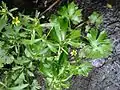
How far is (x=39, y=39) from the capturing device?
136 centimetres

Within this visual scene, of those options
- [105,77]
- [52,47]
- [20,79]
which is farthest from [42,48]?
[105,77]

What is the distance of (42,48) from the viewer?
4.49 feet

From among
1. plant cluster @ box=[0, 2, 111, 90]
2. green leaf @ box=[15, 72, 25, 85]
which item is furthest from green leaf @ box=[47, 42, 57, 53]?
green leaf @ box=[15, 72, 25, 85]

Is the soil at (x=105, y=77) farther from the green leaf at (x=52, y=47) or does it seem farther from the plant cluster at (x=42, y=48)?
the green leaf at (x=52, y=47)

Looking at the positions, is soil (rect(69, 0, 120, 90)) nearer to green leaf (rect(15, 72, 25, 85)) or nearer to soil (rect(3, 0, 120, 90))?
soil (rect(3, 0, 120, 90))

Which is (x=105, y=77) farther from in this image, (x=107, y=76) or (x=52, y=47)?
(x=52, y=47)

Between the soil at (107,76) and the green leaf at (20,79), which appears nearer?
the green leaf at (20,79)

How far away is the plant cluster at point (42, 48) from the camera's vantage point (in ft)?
4.45

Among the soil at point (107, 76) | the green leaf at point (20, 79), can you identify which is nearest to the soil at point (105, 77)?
the soil at point (107, 76)

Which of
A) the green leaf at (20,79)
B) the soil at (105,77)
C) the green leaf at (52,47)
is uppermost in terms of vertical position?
the green leaf at (52,47)

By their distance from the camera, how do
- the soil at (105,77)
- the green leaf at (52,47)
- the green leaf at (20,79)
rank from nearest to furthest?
the green leaf at (52,47) → the green leaf at (20,79) → the soil at (105,77)

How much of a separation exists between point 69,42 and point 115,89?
0.46 meters

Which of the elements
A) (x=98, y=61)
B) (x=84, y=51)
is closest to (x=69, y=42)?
(x=84, y=51)

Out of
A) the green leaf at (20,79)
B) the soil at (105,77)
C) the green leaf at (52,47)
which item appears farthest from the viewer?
the soil at (105,77)
